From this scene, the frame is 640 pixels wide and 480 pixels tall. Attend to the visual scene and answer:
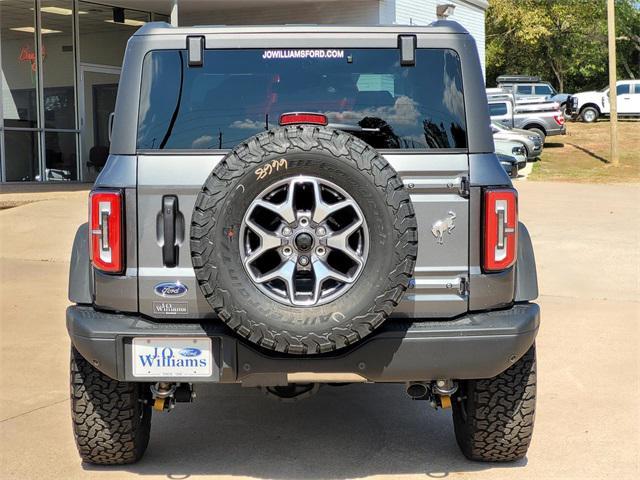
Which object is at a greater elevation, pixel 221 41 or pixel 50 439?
pixel 221 41

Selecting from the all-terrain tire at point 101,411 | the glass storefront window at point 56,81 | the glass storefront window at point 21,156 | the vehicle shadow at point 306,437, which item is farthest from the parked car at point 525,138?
the all-terrain tire at point 101,411

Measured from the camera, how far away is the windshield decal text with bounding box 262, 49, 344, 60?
405 cm

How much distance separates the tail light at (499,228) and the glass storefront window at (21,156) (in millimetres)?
16467

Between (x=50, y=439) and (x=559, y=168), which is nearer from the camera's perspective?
(x=50, y=439)

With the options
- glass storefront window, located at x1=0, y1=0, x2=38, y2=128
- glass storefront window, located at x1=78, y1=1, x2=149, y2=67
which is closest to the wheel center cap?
glass storefront window, located at x1=0, y1=0, x2=38, y2=128

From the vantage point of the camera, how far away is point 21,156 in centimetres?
1916

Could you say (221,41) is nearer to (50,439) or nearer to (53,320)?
(50,439)

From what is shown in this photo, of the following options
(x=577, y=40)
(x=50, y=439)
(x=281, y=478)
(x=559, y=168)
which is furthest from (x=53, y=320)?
(x=577, y=40)

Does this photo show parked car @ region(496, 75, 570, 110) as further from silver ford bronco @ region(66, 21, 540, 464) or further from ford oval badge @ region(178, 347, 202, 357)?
ford oval badge @ region(178, 347, 202, 357)

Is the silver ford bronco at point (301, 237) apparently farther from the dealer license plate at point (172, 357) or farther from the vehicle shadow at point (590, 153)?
the vehicle shadow at point (590, 153)

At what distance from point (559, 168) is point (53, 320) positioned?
715 inches

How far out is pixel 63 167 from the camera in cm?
2030

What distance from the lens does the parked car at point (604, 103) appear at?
36.1 meters

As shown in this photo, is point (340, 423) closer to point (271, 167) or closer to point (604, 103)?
point (271, 167)
